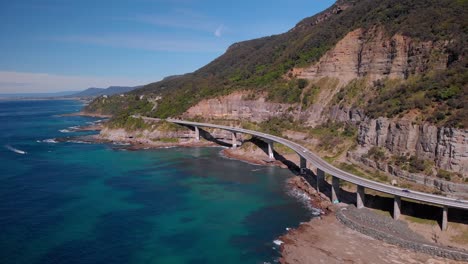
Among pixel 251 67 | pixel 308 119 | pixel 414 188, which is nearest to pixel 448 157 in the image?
pixel 414 188

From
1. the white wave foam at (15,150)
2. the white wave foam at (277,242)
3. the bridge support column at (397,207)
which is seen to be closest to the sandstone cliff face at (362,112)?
the bridge support column at (397,207)

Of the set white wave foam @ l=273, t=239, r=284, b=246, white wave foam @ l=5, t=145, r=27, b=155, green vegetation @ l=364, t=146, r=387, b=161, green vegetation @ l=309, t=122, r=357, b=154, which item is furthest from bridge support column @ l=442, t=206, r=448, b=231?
Result: white wave foam @ l=5, t=145, r=27, b=155

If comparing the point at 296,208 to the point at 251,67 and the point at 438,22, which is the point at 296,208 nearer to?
the point at 438,22

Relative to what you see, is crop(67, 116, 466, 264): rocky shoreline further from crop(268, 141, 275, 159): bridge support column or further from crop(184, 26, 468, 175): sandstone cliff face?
crop(184, 26, 468, 175): sandstone cliff face

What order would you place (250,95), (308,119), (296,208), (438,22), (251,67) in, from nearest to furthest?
(296,208) < (438,22) < (308,119) < (250,95) < (251,67)

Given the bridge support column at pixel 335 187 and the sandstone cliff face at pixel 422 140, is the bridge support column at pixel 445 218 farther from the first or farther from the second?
the bridge support column at pixel 335 187

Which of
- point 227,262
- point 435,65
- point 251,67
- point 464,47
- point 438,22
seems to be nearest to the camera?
point 227,262
